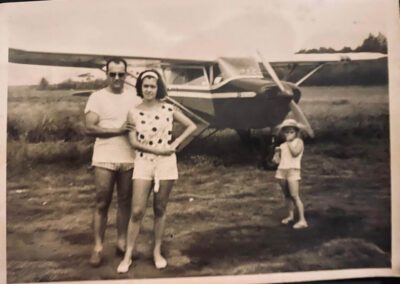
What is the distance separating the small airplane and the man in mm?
33

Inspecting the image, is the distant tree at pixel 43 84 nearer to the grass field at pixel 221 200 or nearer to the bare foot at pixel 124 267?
the grass field at pixel 221 200

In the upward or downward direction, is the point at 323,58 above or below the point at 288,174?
above

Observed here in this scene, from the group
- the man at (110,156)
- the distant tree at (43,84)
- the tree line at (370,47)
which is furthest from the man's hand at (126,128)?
the tree line at (370,47)

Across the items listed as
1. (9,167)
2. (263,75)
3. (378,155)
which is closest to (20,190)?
(9,167)

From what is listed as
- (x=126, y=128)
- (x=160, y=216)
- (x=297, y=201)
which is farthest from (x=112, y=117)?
(x=297, y=201)

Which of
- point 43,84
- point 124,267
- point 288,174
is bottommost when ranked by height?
point 124,267

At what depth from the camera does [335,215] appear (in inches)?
18.4

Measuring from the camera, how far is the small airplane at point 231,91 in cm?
47

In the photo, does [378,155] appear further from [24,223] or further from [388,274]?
[24,223]

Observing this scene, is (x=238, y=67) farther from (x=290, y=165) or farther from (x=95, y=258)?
(x=95, y=258)

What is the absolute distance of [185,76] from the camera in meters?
0.47

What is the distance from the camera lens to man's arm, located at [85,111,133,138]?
0.46m

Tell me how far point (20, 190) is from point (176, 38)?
0.80ft

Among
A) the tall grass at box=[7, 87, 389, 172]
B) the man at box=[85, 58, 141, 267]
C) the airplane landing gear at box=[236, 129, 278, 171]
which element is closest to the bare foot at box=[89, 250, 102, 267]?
the man at box=[85, 58, 141, 267]
